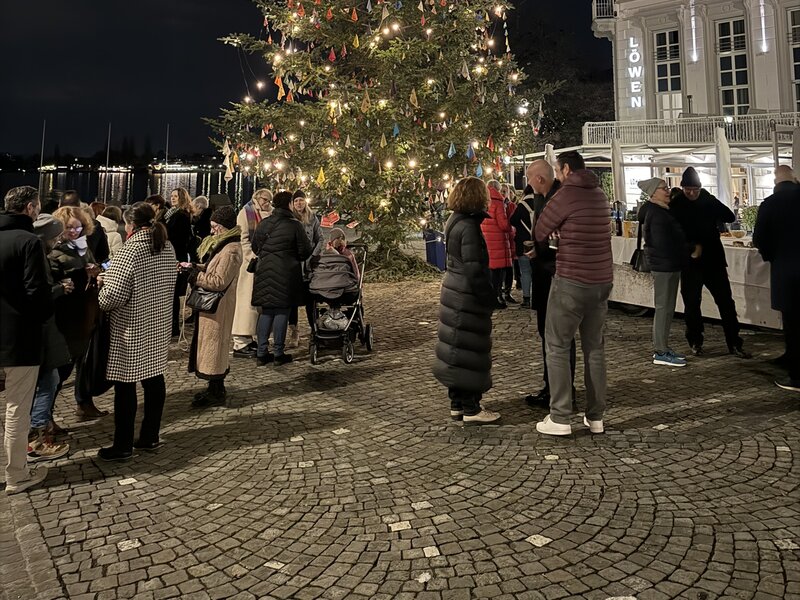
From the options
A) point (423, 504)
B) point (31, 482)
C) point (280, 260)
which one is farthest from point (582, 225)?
point (31, 482)

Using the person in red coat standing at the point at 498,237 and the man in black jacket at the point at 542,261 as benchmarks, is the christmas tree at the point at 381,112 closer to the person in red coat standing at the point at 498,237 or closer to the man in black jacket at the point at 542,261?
the person in red coat standing at the point at 498,237

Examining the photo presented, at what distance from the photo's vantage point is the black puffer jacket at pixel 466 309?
4.80m

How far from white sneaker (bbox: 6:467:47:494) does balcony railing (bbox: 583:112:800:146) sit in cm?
2427

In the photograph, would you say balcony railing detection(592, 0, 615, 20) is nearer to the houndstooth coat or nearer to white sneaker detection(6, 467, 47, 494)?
the houndstooth coat

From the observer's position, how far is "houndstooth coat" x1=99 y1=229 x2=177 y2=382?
4.28 metres

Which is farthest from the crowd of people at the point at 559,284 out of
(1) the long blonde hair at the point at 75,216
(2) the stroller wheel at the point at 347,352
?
(1) the long blonde hair at the point at 75,216

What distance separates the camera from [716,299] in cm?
714

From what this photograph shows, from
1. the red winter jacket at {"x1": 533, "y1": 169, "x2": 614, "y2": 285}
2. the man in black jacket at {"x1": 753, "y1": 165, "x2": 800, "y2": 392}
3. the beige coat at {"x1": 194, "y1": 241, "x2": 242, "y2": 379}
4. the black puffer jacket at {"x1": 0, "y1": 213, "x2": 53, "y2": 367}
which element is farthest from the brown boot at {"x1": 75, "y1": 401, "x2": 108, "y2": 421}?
the man in black jacket at {"x1": 753, "y1": 165, "x2": 800, "y2": 392}

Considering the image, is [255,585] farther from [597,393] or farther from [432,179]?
[432,179]

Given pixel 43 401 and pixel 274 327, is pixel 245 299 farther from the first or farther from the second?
pixel 43 401

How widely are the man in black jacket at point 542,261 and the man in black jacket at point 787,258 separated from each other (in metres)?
2.23

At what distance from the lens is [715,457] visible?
4.18 meters

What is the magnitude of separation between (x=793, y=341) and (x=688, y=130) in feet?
79.3

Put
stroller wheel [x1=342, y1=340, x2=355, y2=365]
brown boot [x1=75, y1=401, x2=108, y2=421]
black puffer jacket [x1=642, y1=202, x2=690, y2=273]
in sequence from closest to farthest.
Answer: brown boot [x1=75, y1=401, x2=108, y2=421] → black puffer jacket [x1=642, y1=202, x2=690, y2=273] → stroller wheel [x1=342, y1=340, x2=355, y2=365]
